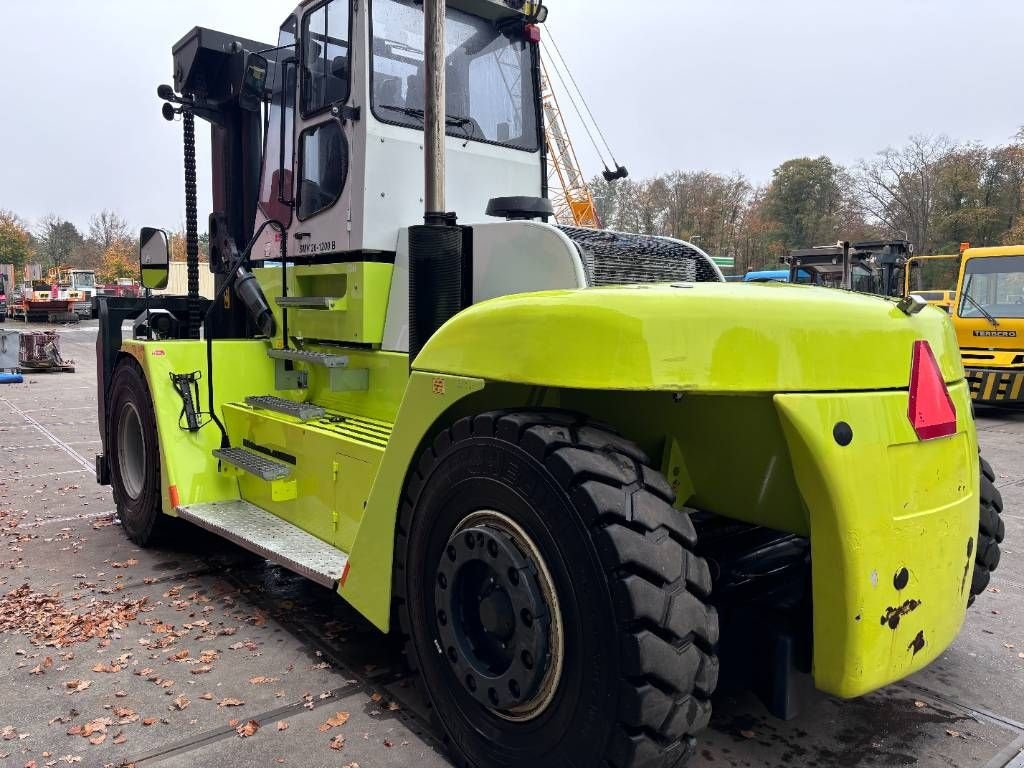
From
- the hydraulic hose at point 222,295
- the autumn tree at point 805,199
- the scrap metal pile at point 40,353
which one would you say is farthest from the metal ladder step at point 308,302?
the autumn tree at point 805,199

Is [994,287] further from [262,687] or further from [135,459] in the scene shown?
[262,687]

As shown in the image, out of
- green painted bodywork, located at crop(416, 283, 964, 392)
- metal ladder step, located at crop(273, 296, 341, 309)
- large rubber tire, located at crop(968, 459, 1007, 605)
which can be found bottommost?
large rubber tire, located at crop(968, 459, 1007, 605)

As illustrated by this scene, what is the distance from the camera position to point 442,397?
9.24 ft

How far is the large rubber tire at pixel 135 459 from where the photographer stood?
521 cm

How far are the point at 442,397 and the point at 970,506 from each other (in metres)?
1.75

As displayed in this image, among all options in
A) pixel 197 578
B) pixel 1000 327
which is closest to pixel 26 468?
pixel 197 578

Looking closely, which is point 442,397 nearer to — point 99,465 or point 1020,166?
point 99,465

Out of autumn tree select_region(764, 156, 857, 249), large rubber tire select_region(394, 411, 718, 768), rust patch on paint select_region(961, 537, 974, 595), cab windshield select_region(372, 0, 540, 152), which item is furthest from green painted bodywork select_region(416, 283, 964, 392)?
autumn tree select_region(764, 156, 857, 249)

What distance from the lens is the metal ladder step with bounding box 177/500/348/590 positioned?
3.70 m

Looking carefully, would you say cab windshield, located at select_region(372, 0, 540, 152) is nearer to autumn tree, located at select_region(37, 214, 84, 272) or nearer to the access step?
the access step

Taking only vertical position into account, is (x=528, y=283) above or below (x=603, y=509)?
above

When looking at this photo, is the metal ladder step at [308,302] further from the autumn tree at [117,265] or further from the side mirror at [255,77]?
the autumn tree at [117,265]

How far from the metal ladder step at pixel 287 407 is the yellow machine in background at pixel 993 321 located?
11.7 meters

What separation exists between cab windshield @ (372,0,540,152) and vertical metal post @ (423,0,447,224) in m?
0.77
